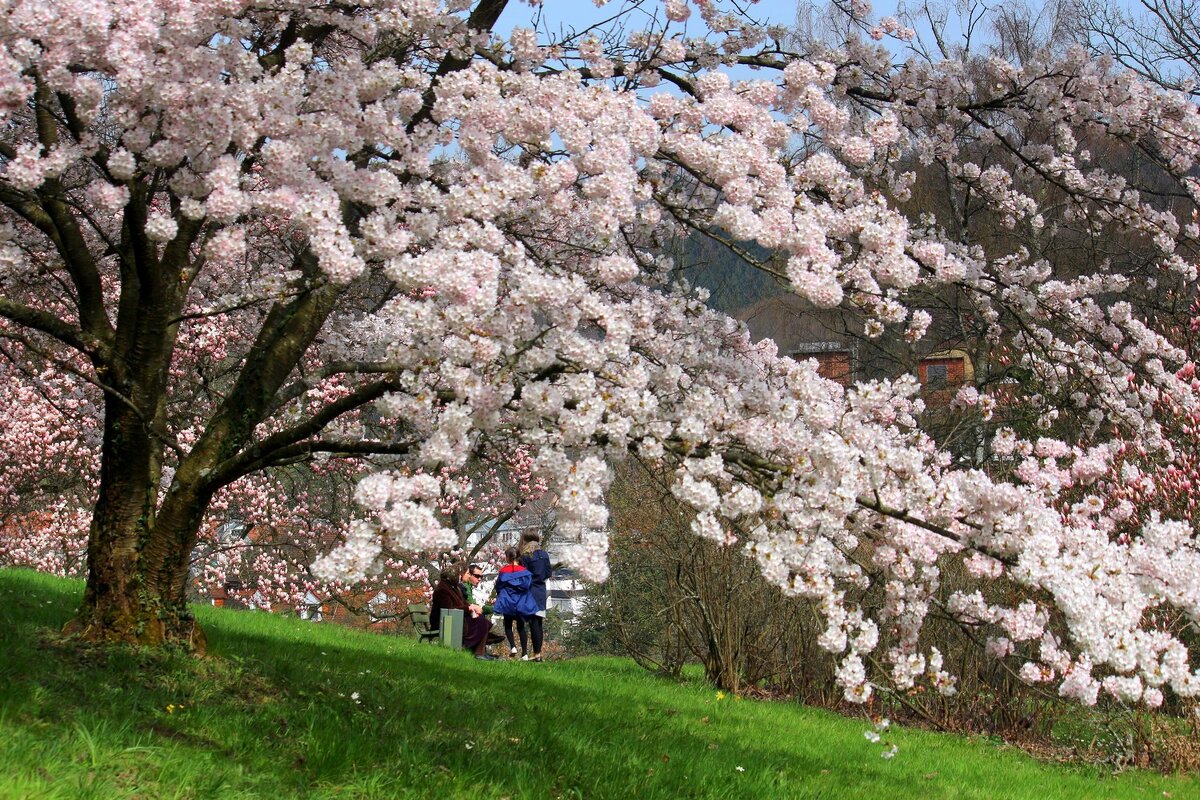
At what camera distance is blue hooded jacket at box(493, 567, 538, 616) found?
12.9 m

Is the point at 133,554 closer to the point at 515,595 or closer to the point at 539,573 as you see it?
the point at 515,595

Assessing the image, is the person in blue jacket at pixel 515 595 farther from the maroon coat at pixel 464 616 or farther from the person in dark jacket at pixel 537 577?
the maroon coat at pixel 464 616

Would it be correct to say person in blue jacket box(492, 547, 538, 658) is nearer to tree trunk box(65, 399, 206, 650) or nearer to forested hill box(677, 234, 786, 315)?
forested hill box(677, 234, 786, 315)

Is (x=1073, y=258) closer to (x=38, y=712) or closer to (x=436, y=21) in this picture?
(x=436, y=21)

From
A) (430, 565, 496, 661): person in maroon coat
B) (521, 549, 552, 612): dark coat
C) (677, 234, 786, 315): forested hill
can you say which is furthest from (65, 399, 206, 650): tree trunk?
(521, 549, 552, 612): dark coat

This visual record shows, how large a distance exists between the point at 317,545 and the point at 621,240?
12031mm

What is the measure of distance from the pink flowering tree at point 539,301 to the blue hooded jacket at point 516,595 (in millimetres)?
7018

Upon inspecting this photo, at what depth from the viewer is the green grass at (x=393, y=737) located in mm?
3807

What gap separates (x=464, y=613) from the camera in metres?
12.5

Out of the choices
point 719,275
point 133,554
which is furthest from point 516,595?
point 133,554

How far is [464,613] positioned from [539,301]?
9.20m

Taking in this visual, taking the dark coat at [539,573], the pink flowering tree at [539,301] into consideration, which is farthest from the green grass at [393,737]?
the dark coat at [539,573]

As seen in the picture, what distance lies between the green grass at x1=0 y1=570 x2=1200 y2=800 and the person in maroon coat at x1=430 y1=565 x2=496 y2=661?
3713 millimetres

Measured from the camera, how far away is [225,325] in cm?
1074
